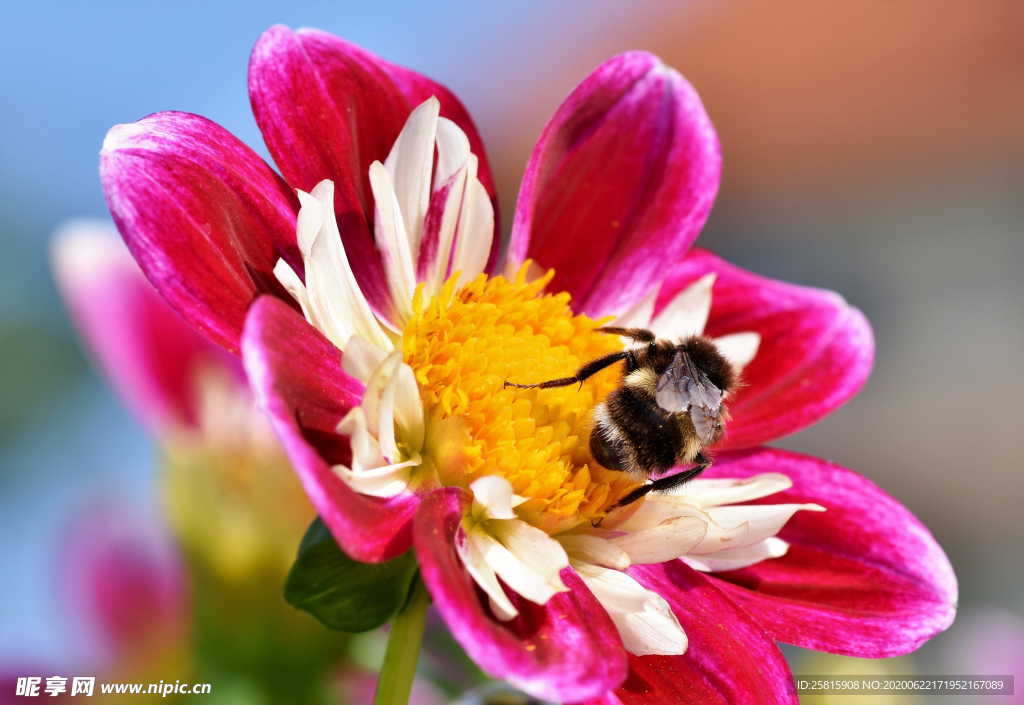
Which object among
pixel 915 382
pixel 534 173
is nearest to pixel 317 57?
pixel 534 173

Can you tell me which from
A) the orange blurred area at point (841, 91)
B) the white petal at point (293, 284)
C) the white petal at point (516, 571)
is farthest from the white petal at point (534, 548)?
the orange blurred area at point (841, 91)

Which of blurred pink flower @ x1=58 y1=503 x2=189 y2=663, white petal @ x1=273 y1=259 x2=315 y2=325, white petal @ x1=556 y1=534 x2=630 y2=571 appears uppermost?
white petal @ x1=273 y1=259 x2=315 y2=325

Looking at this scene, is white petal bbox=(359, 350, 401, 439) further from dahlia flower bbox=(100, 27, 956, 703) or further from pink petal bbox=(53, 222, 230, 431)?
pink petal bbox=(53, 222, 230, 431)

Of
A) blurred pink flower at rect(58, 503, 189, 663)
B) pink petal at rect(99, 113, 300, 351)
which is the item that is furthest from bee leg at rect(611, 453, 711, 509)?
blurred pink flower at rect(58, 503, 189, 663)

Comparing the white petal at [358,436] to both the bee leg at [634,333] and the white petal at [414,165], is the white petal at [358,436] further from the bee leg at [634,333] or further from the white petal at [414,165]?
the bee leg at [634,333]

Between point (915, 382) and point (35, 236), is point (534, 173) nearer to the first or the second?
point (35, 236)
